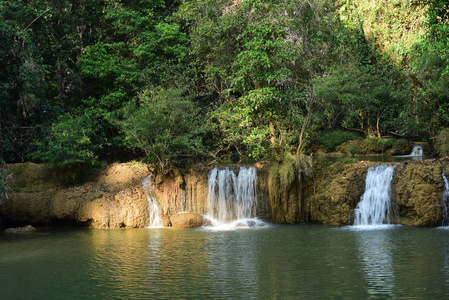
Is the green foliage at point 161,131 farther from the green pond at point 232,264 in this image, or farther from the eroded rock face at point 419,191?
the eroded rock face at point 419,191

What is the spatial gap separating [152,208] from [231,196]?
2.68 meters

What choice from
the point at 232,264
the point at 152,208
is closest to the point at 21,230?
the point at 152,208

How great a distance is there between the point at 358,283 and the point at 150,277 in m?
4.02

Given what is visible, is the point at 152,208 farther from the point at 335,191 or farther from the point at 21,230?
the point at 335,191

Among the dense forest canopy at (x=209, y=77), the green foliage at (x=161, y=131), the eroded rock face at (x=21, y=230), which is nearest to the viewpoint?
the eroded rock face at (x=21, y=230)

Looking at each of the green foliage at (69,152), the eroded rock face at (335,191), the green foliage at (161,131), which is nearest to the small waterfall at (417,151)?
the eroded rock face at (335,191)

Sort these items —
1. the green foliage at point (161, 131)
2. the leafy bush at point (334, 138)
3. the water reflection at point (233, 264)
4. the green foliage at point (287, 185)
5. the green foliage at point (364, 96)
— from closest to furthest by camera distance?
the water reflection at point (233, 264), the green foliage at point (287, 185), the green foliage at point (161, 131), the green foliage at point (364, 96), the leafy bush at point (334, 138)

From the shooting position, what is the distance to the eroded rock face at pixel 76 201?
16.4m

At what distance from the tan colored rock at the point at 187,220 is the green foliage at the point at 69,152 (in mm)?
3864

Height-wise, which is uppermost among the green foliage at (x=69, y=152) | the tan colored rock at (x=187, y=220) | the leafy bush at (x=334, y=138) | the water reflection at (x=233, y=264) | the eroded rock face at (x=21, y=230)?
the leafy bush at (x=334, y=138)

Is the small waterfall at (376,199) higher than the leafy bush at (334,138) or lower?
lower

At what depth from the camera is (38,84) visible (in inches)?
767

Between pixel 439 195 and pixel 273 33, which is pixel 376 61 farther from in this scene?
pixel 439 195

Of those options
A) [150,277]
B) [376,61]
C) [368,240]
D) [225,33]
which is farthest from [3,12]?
[376,61]
